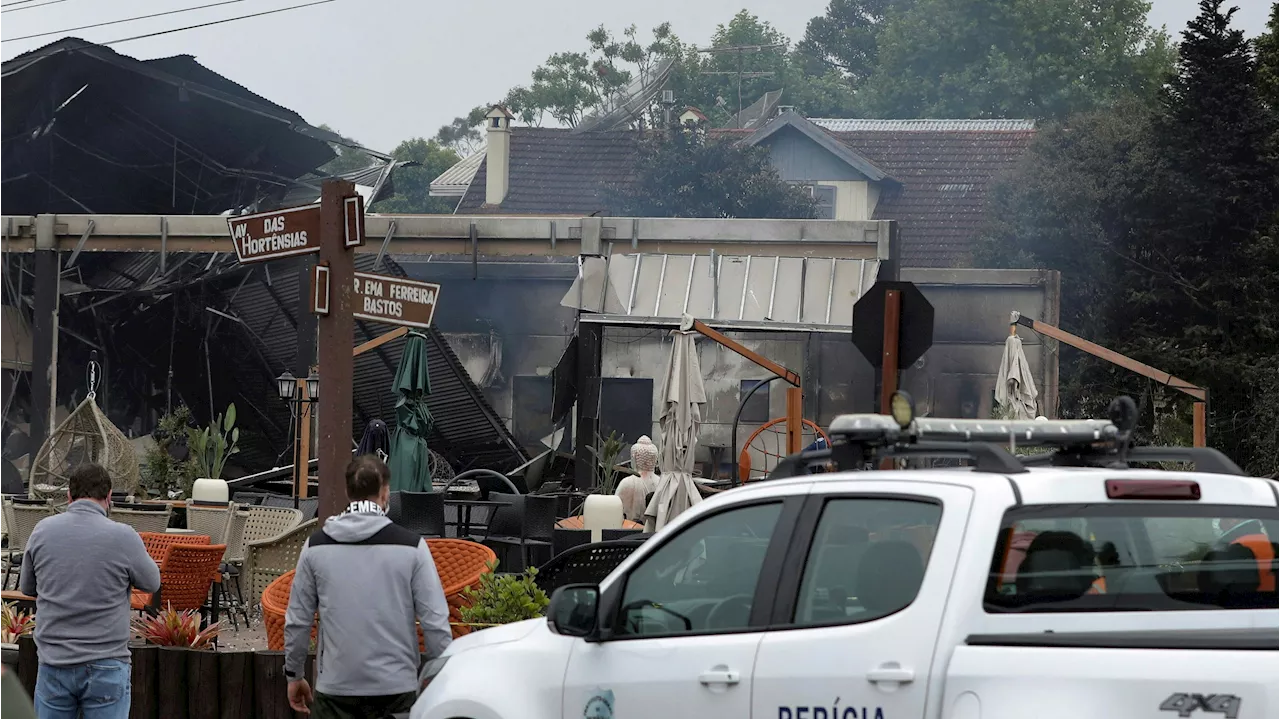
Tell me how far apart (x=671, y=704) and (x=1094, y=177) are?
29.0m

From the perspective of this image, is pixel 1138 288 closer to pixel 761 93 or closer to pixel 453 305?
pixel 453 305

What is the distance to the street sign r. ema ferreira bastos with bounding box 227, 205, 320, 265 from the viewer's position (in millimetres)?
8508

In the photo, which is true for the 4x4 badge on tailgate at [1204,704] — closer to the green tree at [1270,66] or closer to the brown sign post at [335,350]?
the brown sign post at [335,350]

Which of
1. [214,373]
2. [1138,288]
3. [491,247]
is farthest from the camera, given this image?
[1138,288]

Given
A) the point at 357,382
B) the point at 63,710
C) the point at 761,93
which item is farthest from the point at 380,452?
the point at 761,93

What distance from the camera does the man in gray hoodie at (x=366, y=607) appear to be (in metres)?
5.61

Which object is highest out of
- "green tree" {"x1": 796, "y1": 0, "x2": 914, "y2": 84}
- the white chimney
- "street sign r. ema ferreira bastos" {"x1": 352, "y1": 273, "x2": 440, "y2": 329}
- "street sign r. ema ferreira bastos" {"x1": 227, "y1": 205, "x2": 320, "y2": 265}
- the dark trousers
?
"green tree" {"x1": 796, "y1": 0, "x2": 914, "y2": 84}

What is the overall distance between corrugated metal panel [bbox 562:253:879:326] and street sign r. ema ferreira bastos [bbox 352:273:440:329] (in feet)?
36.1

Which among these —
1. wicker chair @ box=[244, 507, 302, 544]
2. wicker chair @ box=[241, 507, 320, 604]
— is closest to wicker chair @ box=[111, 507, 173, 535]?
wicker chair @ box=[244, 507, 302, 544]

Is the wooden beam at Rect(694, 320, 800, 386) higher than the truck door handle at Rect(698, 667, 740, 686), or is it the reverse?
the wooden beam at Rect(694, 320, 800, 386)

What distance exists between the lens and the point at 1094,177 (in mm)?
31828

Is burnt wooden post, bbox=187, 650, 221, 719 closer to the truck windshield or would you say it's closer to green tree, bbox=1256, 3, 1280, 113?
the truck windshield

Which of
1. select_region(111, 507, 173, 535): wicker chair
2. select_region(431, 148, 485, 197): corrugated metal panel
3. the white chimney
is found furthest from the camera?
select_region(431, 148, 485, 197): corrugated metal panel

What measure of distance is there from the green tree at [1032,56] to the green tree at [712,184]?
12.3m
